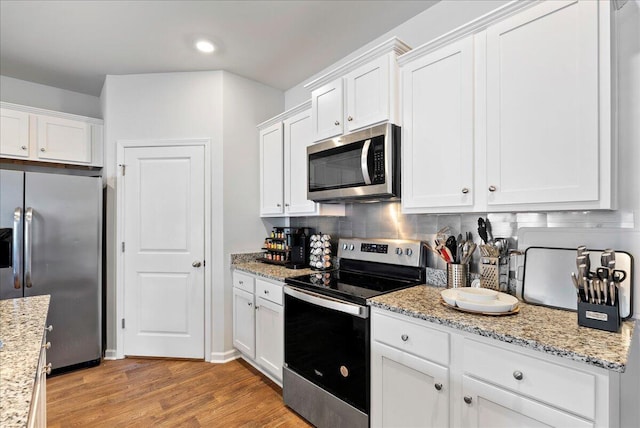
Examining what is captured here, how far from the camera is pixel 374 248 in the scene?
2.34m

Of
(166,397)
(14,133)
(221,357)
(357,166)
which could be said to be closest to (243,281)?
(221,357)

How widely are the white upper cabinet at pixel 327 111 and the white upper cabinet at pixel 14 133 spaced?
263 centimetres

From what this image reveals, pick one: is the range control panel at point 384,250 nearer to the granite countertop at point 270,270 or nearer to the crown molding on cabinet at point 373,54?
the granite countertop at point 270,270

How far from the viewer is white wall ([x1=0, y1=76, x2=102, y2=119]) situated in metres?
3.12

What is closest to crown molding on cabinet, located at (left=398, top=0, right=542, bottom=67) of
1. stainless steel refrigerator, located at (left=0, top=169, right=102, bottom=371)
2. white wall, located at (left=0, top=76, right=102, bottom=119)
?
stainless steel refrigerator, located at (left=0, top=169, right=102, bottom=371)

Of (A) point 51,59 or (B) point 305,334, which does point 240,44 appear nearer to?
(A) point 51,59

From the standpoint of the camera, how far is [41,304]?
1.55 metres

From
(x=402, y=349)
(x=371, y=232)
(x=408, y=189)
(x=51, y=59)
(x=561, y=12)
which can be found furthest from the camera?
(x=51, y=59)

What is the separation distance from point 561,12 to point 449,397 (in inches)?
65.9

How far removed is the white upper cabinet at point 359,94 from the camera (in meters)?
1.90

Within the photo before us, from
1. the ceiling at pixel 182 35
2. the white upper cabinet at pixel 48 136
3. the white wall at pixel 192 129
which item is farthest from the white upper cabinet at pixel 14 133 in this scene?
the white wall at pixel 192 129

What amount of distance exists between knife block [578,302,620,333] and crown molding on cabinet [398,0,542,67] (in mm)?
1280

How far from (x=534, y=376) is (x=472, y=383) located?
0.79ft

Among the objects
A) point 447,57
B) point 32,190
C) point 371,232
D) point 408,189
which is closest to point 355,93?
point 447,57
